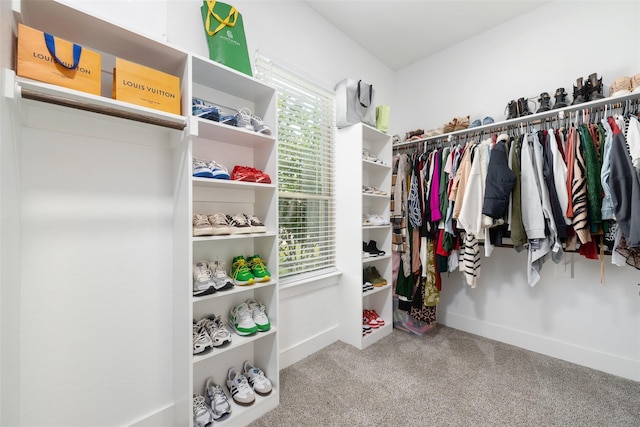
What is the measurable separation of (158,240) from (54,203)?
433 millimetres

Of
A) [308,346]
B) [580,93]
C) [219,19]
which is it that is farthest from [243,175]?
[580,93]

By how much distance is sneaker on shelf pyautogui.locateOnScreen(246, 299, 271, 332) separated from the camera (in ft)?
4.94

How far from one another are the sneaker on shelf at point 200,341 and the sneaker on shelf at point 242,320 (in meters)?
0.17

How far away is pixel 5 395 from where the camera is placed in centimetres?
85

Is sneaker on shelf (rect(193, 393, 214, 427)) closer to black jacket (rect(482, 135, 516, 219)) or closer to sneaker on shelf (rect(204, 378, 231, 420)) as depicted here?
sneaker on shelf (rect(204, 378, 231, 420))

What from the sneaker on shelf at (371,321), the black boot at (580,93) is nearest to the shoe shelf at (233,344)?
the sneaker on shelf at (371,321)

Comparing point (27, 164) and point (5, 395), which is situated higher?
point (27, 164)

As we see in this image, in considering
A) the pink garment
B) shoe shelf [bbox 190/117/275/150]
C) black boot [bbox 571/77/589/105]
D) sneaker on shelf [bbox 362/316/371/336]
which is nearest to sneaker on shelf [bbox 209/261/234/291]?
shoe shelf [bbox 190/117/275/150]

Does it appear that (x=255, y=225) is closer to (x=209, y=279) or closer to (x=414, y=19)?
(x=209, y=279)

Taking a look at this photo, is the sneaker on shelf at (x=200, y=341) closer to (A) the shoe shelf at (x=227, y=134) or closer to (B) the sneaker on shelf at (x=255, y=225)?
(B) the sneaker on shelf at (x=255, y=225)

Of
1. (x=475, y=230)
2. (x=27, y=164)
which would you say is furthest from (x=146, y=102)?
(x=475, y=230)

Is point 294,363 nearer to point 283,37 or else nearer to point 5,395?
point 5,395

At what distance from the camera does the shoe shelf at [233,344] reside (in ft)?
4.14

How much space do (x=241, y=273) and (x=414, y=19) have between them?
2538 mm
